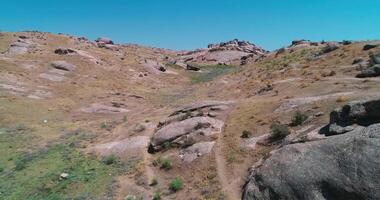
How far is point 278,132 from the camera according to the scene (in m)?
28.4

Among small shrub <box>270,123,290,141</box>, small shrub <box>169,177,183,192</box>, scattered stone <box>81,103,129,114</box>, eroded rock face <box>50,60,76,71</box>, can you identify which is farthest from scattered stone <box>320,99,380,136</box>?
eroded rock face <box>50,60,76,71</box>

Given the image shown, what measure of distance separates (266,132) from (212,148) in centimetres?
432

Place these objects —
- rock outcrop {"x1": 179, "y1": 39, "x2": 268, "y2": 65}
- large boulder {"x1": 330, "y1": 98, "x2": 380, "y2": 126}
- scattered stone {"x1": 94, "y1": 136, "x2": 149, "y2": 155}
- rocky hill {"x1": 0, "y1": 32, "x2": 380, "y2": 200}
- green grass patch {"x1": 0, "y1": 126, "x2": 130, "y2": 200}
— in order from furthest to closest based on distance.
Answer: rock outcrop {"x1": 179, "y1": 39, "x2": 268, "y2": 65}
scattered stone {"x1": 94, "y1": 136, "x2": 149, "y2": 155}
green grass patch {"x1": 0, "y1": 126, "x2": 130, "y2": 200}
large boulder {"x1": 330, "y1": 98, "x2": 380, "y2": 126}
rocky hill {"x1": 0, "y1": 32, "x2": 380, "y2": 200}

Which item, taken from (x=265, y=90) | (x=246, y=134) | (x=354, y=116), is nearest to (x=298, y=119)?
(x=246, y=134)

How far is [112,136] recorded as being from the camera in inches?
1649

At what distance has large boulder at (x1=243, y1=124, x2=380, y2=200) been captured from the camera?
725 inches

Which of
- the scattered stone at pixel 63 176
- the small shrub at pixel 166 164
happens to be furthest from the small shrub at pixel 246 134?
the scattered stone at pixel 63 176

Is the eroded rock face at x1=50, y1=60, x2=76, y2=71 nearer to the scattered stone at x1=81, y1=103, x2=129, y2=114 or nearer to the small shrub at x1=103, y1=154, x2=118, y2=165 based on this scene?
the scattered stone at x1=81, y1=103, x2=129, y2=114

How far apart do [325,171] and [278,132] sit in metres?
8.47

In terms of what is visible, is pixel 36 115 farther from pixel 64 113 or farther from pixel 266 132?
pixel 266 132

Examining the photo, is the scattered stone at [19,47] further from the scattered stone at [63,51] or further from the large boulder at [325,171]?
the large boulder at [325,171]

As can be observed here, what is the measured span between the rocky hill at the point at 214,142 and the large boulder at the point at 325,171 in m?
0.05

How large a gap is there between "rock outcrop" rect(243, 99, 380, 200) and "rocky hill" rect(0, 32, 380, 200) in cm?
5

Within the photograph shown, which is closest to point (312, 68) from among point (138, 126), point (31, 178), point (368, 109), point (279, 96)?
point (279, 96)
